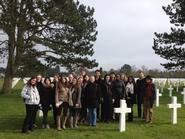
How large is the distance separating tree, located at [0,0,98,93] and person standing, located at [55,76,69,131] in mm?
18736

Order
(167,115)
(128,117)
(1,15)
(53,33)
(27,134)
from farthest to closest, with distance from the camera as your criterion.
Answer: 1. (53,33)
2. (1,15)
3. (167,115)
4. (128,117)
5. (27,134)

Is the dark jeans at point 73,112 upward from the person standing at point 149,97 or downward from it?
downward

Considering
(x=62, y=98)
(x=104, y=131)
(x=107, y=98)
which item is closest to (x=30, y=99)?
(x=62, y=98)

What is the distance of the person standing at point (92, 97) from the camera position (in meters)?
17.3

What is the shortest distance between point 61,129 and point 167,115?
22.4 feet

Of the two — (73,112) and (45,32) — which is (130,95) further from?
(45,32)

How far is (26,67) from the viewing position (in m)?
38.2

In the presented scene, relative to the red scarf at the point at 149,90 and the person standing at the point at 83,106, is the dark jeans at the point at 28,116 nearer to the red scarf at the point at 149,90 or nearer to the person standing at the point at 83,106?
the person standing at the point at 83,106

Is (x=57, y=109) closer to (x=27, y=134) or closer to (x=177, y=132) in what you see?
(x=27, y=134)

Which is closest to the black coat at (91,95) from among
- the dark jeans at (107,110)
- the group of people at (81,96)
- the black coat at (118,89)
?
the group of people at (81,96)

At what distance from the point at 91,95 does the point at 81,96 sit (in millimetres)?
374

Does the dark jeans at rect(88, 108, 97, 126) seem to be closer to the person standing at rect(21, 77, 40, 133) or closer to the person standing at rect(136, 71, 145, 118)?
the person standing at rect(21, 77, 40, 133)

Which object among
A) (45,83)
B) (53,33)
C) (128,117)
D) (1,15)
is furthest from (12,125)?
(53,33)

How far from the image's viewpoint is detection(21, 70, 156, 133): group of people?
16.1 m
